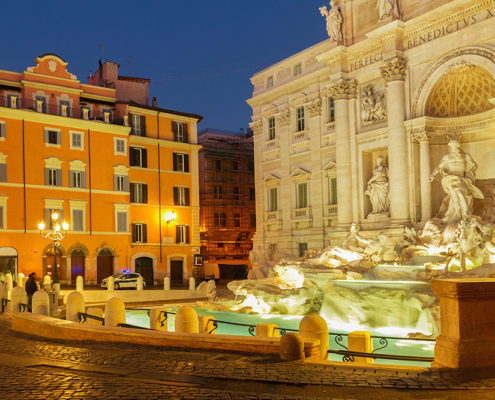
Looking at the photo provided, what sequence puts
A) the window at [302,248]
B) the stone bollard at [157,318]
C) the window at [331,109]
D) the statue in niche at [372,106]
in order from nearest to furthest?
the stone bollard at [157,318] < the statue in niche at [372,106] < the window at [331,109] < the window at [302,248]

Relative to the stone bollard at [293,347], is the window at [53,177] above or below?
above

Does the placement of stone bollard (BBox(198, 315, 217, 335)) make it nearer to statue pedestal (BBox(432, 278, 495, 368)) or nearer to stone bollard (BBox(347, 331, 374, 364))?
stone bollard (BBox(347, 331, 374, 364))

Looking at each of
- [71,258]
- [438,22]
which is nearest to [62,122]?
[71,258]

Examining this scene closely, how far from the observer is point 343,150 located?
31.1 m

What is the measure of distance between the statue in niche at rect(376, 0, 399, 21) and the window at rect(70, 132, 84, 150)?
22.8 m

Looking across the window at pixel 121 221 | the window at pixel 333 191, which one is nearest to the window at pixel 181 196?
the window at pixel 121 221

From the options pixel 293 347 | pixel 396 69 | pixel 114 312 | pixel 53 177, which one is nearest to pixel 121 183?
pixel 53 177

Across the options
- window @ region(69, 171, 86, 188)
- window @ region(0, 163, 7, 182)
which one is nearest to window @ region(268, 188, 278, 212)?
window @ region(69, 171, 86, 188)

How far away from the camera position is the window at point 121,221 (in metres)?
41.6

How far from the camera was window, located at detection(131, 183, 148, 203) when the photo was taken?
141ft

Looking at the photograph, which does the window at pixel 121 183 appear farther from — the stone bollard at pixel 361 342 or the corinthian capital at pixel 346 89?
the stone bollard at pixel 361 342

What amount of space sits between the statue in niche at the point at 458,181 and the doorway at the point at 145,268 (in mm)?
24317

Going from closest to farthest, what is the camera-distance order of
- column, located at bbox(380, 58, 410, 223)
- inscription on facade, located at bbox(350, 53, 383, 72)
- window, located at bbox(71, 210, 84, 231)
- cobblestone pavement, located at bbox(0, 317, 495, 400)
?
cobblestone pavement, located at bbox(0, 317, 495, 400) < column, located at bbox(380, 58, 410, 223) < inscription on facade, located at bbox(350, 53, 383, 72) < window, located at bbox(71, 210, 84, 231)

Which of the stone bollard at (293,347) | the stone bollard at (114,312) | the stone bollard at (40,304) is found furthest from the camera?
the stone bollard at (40,304)
